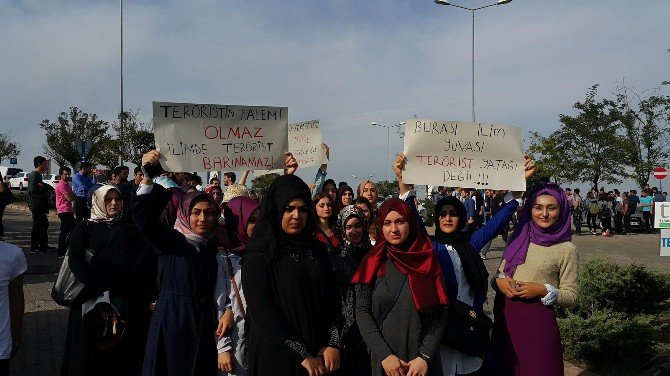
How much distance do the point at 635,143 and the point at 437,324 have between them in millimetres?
33392

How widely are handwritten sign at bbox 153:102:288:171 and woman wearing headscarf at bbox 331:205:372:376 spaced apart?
5.46ft

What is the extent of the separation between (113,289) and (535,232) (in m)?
3.01

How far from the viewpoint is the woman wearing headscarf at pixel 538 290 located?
4.07m

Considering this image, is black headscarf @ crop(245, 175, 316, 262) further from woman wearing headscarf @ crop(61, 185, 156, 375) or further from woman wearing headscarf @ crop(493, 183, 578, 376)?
woman wearing headscarf @ crop(493, 183, 578, 376)

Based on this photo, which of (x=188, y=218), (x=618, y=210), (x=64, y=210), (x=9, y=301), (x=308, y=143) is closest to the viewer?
(x=9, y=301)

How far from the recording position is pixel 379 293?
368cm

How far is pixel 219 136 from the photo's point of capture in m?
6.38

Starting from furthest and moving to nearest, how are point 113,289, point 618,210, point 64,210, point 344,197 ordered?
1. point 618,210
2. point 64,210
3. point 344,197
4. point 113,289

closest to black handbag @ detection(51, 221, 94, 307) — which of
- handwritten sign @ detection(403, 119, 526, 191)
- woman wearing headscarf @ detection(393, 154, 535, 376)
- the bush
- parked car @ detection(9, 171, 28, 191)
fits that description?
woman wearing headscarf @ detection(393, 154, 535, 376)

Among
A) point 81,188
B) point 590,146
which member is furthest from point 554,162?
point 81,188

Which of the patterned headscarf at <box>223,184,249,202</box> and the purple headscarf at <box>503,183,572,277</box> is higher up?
the patterned headscarf at <box>223,184,249,202</box>

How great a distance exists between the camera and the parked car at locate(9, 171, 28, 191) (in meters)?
49.6

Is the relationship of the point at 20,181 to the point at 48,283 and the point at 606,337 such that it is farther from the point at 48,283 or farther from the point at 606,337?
the point at 606,337

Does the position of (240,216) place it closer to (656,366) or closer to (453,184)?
(453,184)
